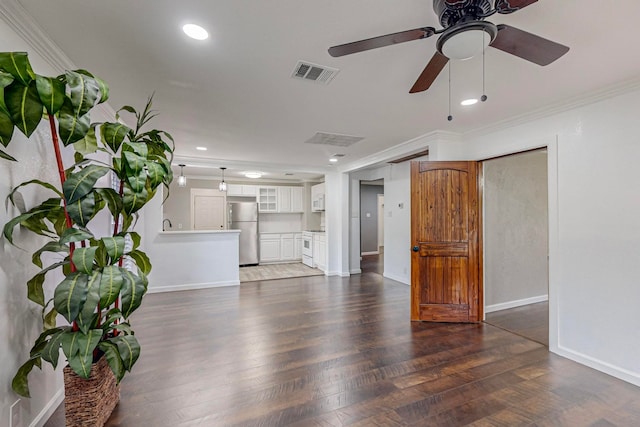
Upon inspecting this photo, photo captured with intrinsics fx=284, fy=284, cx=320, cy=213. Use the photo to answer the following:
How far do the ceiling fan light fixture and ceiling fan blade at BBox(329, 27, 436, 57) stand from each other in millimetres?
84

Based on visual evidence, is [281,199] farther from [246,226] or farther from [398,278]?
[398,278]

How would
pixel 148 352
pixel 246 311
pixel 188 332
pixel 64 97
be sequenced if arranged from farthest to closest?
pixel 246 311, pixel 188 332, pixel 148 352, pixel 64 97

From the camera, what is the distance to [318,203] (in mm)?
7719

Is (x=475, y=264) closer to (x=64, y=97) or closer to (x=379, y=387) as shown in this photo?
(x=379, y=387)

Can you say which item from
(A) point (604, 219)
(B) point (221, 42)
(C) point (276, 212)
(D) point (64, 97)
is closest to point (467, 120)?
(A) point (604, 219)

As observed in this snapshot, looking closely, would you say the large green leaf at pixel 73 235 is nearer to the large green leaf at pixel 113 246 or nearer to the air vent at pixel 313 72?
the large green leaf at pixel 113 246

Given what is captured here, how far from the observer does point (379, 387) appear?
222 centimetres

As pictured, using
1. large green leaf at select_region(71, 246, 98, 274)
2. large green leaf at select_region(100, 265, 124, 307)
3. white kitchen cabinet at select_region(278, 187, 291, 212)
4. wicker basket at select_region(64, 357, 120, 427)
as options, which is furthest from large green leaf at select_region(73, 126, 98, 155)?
white kitchen cabinet at select_region(278, 187, 291, 212)

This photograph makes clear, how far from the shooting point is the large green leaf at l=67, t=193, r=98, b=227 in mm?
1417

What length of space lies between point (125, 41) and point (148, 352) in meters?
2.72

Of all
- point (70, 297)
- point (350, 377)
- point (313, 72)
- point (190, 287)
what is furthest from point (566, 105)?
point (190, 287)

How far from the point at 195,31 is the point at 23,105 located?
3.12 ft

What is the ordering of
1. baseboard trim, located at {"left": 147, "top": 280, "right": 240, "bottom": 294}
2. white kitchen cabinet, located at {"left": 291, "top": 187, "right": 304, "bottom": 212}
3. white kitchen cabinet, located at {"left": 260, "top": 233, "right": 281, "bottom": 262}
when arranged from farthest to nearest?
white kitchen cabinet, located at {"left": 291, "top": 187, "right": 304, "bottom": 212}, white kitchen cabinet, located at {"left": 260, "top": 233, "right": 281, "bottom": 262}, baseboard trim, located at {"left": 147, "top": 280, "right": 240, "bottom": 294}

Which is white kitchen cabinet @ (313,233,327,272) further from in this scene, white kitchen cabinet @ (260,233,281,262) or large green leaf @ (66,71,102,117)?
large green leaf @ (66,71,102,117)
